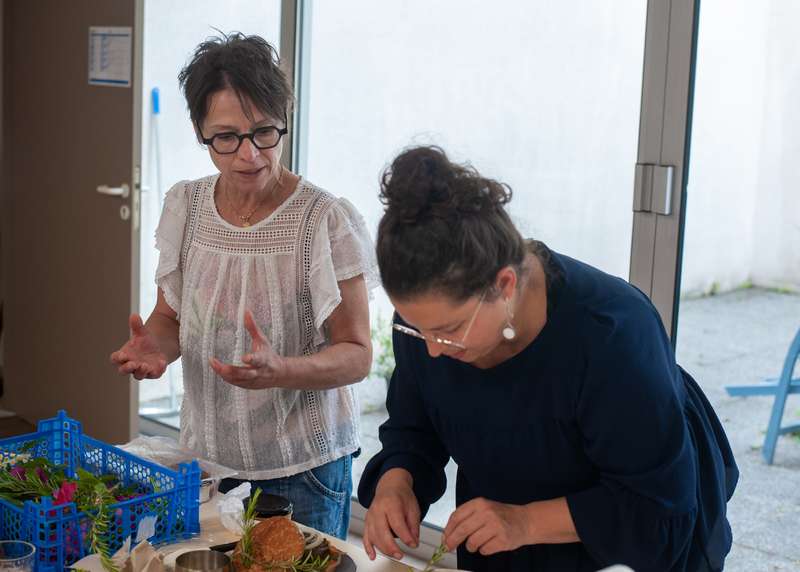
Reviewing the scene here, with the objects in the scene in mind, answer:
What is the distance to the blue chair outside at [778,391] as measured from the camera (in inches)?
108

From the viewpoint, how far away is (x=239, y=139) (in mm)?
2031

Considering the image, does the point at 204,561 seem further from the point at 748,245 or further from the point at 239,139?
the point at 748,245

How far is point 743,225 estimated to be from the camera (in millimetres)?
2762

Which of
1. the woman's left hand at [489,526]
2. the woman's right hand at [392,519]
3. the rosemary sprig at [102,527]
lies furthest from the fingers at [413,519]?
the rosemary sprig at [102,527]

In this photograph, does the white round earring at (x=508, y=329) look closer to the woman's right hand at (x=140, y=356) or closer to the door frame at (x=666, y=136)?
the woman's right hand at (x=140, y=356)

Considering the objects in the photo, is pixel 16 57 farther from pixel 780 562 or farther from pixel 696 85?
pixel 780 562

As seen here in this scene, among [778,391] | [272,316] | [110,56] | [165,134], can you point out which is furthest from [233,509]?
[165,134]

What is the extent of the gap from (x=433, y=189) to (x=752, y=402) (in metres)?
1.72

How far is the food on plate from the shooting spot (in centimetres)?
158

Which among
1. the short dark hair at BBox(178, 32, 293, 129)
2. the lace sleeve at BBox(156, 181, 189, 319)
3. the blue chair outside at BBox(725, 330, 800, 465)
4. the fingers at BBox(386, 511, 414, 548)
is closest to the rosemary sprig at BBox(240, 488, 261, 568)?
the fingers at BBox(386, 511, 414, 548)

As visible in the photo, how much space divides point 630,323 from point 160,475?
32.5 inches

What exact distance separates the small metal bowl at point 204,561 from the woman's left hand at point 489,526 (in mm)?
335

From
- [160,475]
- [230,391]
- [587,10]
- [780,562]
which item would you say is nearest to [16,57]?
[587,10]

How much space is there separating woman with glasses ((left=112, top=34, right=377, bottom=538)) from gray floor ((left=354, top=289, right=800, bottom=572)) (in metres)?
1.12
